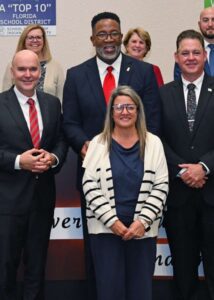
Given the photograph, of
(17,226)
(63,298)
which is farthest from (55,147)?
(63,298)

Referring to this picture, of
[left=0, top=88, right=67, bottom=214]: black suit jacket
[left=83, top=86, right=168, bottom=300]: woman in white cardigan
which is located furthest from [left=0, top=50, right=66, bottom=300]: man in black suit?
[left=83, top=86, right=168, bottom=300]: woman in white cardigan

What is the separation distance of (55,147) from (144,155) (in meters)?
0.64

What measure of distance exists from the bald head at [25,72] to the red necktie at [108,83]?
45cm

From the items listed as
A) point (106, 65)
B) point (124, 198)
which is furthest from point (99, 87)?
point (124, 198)

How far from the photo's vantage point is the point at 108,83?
3674 millimetres

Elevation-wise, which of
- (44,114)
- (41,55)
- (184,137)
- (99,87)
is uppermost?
(41,55)

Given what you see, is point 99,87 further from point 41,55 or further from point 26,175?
point 41,55

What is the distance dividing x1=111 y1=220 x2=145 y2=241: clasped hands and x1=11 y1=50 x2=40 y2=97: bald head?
1.01 metres

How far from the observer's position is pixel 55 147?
3594mm

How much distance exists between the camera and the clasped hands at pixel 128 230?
3.11 meters

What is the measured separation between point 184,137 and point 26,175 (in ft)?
3.25

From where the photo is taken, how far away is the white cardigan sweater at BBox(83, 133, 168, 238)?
124 inches

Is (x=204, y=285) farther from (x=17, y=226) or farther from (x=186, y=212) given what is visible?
(x=17, y=226)

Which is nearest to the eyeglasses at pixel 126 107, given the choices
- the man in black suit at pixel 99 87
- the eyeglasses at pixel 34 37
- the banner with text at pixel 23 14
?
the man in black suit at pixel 99 87
